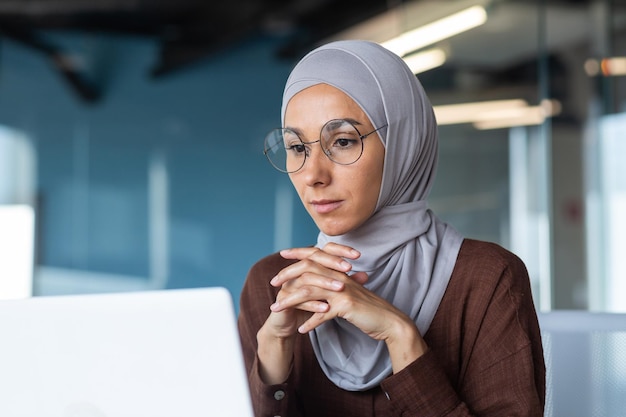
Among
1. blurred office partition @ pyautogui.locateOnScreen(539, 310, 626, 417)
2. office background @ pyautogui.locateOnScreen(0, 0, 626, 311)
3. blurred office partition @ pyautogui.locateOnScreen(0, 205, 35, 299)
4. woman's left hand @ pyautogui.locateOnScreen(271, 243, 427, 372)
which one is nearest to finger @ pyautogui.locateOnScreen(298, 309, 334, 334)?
woman's left hand @ pyautogui.locateOnScreen(271, 243, 427, 372)

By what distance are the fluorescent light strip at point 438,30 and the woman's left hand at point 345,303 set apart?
2999mm

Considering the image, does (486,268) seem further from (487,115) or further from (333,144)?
(487,115)

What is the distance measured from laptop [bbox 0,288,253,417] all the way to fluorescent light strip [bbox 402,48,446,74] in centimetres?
335

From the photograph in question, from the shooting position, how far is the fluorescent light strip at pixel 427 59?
3.96m

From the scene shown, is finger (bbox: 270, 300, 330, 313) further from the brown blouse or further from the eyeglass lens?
the eyeglass lens

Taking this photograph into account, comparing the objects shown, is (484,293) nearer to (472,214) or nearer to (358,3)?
(472,214)

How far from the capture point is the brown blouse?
1.14 meters

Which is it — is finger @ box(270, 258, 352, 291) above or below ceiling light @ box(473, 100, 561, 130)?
below

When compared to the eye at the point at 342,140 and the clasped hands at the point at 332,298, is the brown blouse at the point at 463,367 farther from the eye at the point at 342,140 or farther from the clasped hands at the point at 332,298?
the eye at the point at 342,140

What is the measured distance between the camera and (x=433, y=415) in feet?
3.72

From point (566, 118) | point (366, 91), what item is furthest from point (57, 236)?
point (366, 91)

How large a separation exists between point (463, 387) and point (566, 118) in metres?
3.09

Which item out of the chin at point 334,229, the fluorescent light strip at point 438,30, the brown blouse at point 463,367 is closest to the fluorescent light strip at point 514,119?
the fluorescent light strip at point 438,30

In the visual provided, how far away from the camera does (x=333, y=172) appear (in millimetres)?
1259
